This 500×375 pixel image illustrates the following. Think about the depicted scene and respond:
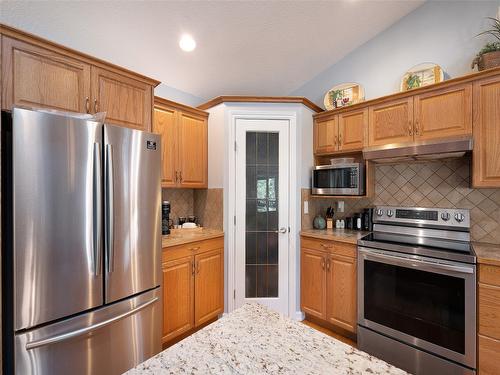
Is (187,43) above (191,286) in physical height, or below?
above

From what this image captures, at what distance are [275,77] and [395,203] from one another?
207 centimetres

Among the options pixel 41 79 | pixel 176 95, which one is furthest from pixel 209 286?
pixel 176 95

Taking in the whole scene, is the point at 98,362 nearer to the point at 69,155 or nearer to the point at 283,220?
the point at 69,155

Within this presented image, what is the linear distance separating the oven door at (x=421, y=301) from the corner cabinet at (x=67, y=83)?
2344 mm

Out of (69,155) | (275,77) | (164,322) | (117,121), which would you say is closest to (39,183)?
(69,155)

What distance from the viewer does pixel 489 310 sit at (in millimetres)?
1705

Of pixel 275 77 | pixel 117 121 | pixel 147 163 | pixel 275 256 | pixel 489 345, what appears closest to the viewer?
pixel 489 345

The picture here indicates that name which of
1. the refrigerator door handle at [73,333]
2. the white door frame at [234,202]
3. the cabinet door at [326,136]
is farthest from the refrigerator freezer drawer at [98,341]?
the cabinet door at [326,136]

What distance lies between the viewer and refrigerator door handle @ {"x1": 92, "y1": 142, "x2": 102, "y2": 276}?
60.0 inches

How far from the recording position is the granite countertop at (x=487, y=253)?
5.56ft

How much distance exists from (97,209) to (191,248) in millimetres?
1071

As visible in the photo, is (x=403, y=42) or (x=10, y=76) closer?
(x=10, y=76)

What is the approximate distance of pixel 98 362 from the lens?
1548 millimetres

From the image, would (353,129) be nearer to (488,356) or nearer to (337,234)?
(337,234)
